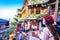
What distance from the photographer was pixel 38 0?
2.01 meters

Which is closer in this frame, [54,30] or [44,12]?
[54,30]

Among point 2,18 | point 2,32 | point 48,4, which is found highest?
point 48,4

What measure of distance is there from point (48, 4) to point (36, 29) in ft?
1.00

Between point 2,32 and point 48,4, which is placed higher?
point 48,4

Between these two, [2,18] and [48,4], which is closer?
[48,4]

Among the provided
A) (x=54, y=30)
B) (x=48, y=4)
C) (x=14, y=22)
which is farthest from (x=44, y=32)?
(x=14, y=22)

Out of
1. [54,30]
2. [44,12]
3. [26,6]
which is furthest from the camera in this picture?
[26,6]

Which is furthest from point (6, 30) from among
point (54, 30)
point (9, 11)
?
point (54, 30)

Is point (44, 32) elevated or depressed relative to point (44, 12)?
depressed

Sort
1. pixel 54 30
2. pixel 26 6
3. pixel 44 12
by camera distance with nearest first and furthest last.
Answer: pixel 54 30
pixel 44 12
pixel 26 6

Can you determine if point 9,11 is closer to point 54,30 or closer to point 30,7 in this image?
point 30,7

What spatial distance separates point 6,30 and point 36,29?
40 centimetres

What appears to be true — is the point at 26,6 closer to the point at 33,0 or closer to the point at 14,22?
the point at 33,0

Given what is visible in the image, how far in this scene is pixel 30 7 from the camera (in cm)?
208
